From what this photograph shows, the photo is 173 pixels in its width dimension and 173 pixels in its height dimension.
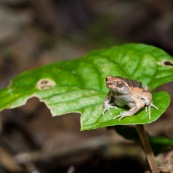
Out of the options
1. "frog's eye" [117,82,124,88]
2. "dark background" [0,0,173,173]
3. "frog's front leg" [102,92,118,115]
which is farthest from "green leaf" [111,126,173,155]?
"frog's eye" [117,82,124,88]

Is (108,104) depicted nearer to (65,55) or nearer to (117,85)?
(117,85)

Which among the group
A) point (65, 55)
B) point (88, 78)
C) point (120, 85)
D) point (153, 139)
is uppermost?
point (120, 85)

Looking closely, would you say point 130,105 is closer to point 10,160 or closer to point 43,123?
point 10,160

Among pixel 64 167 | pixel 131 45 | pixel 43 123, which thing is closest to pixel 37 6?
pixel 43 123

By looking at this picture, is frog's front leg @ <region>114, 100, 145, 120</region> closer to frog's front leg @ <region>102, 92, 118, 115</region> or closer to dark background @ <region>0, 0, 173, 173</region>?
frog's front leg @ <region>102, 92, 118, 115</region>

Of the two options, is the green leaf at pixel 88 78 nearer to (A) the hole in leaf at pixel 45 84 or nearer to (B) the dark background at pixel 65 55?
(A) the hole in leaf at pixel 45 84

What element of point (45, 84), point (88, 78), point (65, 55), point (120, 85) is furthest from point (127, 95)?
point (65, 55)

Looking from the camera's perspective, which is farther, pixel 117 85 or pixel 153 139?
pixel 153 139
